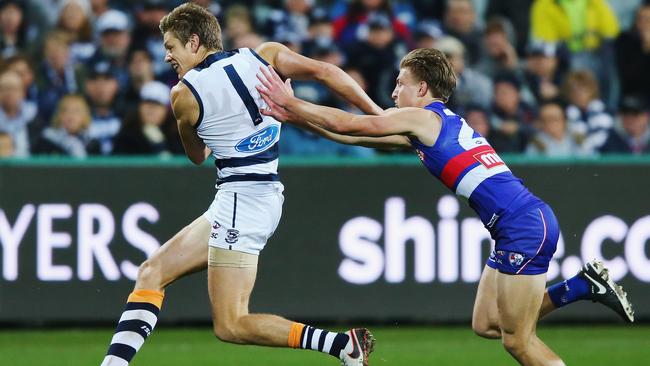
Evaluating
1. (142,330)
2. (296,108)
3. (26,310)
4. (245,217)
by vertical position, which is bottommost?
(26,310)

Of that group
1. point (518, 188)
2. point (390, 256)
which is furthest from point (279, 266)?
point (518, 188)

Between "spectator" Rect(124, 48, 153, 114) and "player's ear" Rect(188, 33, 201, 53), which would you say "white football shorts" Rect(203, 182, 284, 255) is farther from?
"spectator" Rect(124, 48, 153, 114)

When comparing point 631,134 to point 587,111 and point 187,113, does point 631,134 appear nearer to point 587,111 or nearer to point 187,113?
point 587,111

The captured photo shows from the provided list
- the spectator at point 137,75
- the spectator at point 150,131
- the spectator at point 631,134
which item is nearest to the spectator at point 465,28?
the spectator at point 631,134

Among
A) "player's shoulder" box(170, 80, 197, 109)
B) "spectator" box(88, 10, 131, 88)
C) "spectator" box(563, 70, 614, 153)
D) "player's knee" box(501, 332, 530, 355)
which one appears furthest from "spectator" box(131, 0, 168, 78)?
"player's knee" box(501, 332, 530, 355)

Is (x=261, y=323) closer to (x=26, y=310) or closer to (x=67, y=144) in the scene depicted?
(x=26, y=310)

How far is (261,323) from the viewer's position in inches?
269

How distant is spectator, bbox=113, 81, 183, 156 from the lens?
1121cm

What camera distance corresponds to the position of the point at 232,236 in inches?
271

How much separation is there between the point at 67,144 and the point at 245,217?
495 centimetres

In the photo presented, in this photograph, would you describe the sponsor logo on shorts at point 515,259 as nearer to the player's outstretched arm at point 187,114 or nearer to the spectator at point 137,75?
the player's outstretched arm at point 187,114

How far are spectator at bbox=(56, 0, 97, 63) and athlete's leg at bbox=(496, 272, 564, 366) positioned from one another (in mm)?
7164

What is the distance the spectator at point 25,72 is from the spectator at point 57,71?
0.08 metres

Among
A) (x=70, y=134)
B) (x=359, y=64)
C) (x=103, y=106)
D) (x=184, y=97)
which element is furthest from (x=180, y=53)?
(x=359, y=64)
